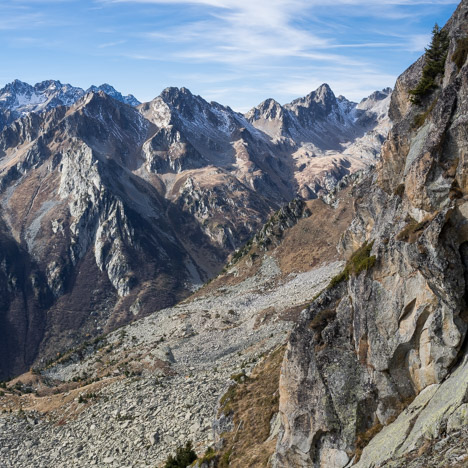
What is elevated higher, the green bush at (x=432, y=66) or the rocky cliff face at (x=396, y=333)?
the green bush at (x=432, y=66)

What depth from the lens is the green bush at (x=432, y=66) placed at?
3341 centimetres

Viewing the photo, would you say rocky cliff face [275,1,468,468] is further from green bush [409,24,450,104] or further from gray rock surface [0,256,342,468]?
gray rock surface [0,256,342,468]

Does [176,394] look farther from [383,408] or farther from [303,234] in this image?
[303,234]

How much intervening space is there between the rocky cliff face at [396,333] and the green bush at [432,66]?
4929mm

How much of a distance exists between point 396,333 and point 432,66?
75.3 ft

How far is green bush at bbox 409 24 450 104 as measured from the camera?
110ft

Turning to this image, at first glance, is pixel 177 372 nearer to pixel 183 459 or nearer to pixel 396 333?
pixel 183 459

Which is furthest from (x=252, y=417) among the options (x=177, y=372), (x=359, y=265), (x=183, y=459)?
(x=177, y=372)

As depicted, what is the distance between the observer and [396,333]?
21.2 meters

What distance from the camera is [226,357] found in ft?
218

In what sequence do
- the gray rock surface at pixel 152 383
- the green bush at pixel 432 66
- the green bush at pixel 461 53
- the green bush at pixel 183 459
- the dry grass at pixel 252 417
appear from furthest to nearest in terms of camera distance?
the gray rock surface at pixel 152 383 → the green bush at pixel 183 459 → the green bush at pixel 432 66 → the dry grass at pixel 252 417 → the green bush at pixel 461 53

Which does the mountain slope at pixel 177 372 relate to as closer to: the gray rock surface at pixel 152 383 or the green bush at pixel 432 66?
the gray rock surface at pixel 152 383

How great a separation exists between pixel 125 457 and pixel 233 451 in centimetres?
1809

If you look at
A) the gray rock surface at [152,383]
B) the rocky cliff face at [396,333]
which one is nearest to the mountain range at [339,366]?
the rocky cliff face at [396,333]
